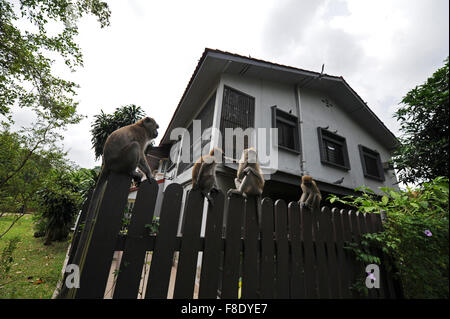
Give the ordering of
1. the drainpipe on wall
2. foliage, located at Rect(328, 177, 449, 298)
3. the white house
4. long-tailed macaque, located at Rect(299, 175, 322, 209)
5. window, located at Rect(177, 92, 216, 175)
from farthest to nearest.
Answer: the drainpipe on wall, window, located at Rect(177, 92, 216, 175), the white house, long-tailed macaque, located at Rect(299, 175, 322, 209), foliage, located at Rect(328, 177, 449, 298)

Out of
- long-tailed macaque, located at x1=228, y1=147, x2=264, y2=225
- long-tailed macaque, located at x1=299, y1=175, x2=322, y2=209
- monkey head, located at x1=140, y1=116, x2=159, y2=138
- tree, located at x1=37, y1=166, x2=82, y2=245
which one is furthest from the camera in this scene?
tree, located at x1=37, y1=166, x2=82, y2=245

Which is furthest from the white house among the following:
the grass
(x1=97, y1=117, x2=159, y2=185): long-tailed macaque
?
the grass

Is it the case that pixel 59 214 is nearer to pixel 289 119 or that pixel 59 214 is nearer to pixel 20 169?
pixel 20 169

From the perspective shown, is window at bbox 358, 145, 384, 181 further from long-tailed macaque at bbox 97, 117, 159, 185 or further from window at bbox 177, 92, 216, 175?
long-tailed macaque at bbox 97, 117, 159, 185

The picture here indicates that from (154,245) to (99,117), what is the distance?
1667 centimetres

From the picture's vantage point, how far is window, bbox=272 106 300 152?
7.28 m

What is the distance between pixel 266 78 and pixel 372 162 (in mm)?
8591

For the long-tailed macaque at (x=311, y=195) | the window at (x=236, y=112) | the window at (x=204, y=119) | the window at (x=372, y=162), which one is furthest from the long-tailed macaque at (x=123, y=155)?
the window at (x=372, y=162)

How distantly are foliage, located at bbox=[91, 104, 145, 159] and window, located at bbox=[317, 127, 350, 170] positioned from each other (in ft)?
44.4

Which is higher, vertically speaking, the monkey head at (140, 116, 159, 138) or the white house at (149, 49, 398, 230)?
the white house at (149, 49, 398, 230)

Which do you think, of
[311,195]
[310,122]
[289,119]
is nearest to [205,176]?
[311,195]

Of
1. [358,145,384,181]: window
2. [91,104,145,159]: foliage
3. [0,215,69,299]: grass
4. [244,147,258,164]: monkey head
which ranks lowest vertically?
[0,215,69,299]: grass

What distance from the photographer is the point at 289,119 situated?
777 centimetres
